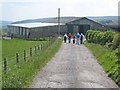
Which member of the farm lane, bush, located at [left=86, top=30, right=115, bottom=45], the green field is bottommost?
the green field

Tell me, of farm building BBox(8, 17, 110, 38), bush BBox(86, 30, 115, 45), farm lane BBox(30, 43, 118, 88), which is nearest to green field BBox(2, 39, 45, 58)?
bush BBox(86, 30, 115, 45)

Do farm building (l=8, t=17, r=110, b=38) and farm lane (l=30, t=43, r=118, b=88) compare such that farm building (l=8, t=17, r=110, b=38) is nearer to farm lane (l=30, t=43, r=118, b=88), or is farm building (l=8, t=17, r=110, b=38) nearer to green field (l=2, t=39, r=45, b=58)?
green field (l=2, t=39, r=45, b=58)

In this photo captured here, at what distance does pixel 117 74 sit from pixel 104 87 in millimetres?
1335

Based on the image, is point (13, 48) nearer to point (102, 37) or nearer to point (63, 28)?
point (102, 37)

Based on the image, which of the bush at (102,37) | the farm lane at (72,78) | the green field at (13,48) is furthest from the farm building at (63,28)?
the farm lane at (72,78)

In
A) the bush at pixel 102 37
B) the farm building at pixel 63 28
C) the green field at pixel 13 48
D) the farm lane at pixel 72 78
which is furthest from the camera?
the farm building at pixel 63 28

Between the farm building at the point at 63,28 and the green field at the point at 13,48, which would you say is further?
the farm building at the point at 63,28

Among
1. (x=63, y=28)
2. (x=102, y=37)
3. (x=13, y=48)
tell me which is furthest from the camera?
(x=63, y=28)

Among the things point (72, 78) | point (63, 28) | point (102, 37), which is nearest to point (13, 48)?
point (102, 37)

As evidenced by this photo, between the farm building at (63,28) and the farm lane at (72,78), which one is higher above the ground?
the farm building at (63,28)

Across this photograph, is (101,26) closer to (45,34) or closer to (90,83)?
(45,34)

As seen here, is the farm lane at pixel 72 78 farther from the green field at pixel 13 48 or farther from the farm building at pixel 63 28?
the farm building at pixel 63 28

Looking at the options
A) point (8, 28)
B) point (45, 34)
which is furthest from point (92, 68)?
point (8, 28)

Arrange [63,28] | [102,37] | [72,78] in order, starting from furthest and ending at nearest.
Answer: [63,28] < [102,37] < [72,78]
